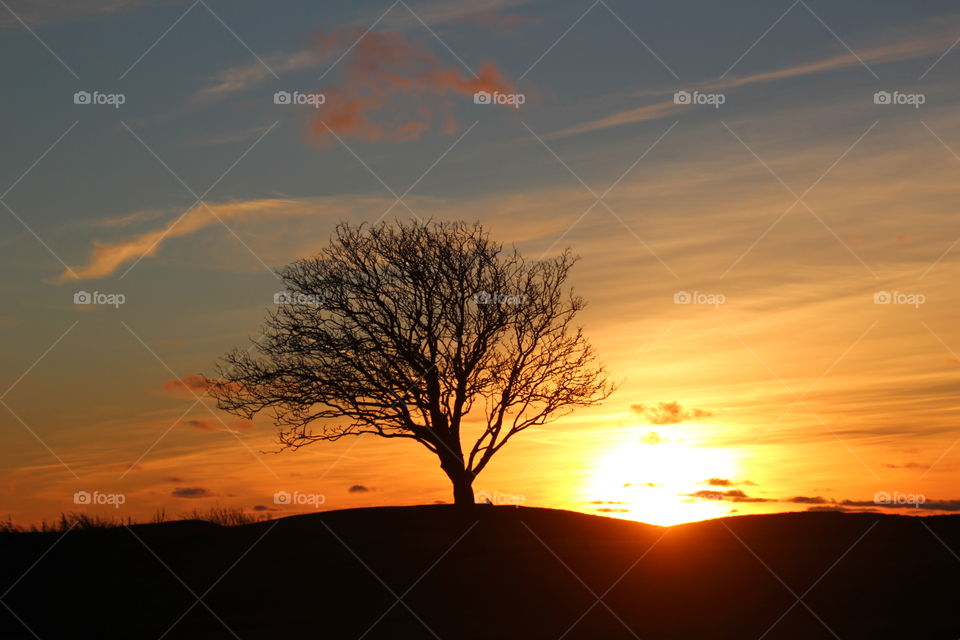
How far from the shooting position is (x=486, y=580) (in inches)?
905

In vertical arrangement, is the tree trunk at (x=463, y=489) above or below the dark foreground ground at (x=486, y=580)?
above

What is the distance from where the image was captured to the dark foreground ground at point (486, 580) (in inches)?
795

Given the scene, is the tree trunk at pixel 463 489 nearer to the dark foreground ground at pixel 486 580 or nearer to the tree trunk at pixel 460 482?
the tree trunk at pixel 460 482

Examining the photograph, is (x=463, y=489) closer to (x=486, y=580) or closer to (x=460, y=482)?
(x=460, y=482)

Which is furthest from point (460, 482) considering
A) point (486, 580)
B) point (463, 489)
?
point (486, 580)

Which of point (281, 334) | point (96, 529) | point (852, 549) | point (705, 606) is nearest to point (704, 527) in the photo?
point (852, 549)

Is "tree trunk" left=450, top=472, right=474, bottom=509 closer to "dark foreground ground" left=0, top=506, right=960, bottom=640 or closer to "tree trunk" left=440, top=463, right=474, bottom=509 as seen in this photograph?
"tree trunk" left=440, top=463, right=474, bottom=509

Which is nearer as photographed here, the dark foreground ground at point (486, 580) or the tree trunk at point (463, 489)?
the dark foreground ground at point (486, 580)

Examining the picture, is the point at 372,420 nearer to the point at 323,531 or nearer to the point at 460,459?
the point at 460,459

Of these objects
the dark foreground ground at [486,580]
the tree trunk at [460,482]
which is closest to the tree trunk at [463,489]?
the tree trunk at [460,482]

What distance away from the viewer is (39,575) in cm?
2497

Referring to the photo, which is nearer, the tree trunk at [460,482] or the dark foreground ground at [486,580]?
the dark foreground ground at [486,580]

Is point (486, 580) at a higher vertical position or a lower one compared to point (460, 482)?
lower

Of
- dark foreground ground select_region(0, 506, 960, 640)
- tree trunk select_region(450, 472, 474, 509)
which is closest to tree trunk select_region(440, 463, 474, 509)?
tree trunk select_region(450, 472, 474, 509)
